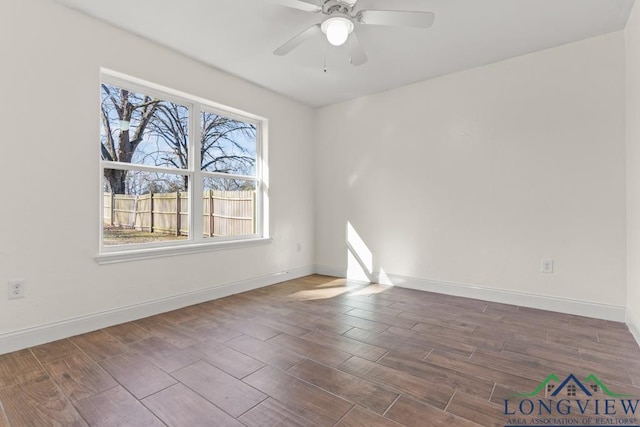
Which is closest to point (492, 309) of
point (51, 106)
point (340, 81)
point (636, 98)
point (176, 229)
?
point (636, 98)

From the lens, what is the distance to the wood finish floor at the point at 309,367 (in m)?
1.50

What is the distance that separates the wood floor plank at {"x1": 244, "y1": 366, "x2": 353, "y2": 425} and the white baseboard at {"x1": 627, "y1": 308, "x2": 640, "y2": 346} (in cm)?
225

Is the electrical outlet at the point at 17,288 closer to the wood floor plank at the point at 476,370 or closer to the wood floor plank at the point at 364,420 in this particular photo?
the wood floor plank at the point at 364,420

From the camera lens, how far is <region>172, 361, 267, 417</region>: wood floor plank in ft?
5.11

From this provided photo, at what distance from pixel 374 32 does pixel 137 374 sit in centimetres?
303

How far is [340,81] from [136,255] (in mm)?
2838

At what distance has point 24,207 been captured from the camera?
7.20ft

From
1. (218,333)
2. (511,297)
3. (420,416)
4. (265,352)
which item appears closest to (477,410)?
(420,416)

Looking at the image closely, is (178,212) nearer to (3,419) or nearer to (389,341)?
(3,419)

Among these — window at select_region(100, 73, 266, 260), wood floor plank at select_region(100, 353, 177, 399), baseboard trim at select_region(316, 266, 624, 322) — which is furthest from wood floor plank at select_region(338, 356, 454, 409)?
window at select_region(100, 73, 266, 260)

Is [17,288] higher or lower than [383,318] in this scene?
higher

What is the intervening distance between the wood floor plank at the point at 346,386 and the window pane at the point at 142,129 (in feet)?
7.74

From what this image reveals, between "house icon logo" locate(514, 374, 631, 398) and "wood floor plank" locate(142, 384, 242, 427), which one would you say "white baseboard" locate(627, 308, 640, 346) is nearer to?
"house icon logo" locate(514, 374, 631, 398)

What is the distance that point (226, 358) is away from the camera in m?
2.05
